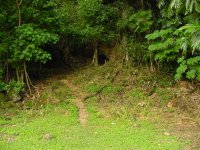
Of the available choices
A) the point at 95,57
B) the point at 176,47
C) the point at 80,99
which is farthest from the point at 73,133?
the point at 95,57

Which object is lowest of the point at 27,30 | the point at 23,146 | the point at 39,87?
the point at 23,146

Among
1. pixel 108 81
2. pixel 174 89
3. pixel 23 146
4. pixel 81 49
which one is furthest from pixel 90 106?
pixel 81 49

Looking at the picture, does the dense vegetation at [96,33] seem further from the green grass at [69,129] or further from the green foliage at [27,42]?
the green grass at [69,129]

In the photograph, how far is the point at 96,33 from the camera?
14.9 metres

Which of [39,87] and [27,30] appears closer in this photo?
[27,30]

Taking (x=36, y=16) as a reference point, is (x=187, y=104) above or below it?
below

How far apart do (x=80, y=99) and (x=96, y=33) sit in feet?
10.4

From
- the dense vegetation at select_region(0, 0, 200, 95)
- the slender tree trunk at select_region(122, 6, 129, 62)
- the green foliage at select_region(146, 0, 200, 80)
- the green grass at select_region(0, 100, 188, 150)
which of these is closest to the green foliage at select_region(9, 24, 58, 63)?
the dense vegetation at select_region(0, 0, 200, 95)

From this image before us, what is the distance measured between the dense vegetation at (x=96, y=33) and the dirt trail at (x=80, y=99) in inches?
67.4

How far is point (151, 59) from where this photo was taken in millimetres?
14383

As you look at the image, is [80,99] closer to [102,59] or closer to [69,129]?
[69,129]

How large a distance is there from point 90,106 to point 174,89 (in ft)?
10.9

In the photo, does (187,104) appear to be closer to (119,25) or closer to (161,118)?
(161,118)

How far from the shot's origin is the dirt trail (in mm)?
11547
